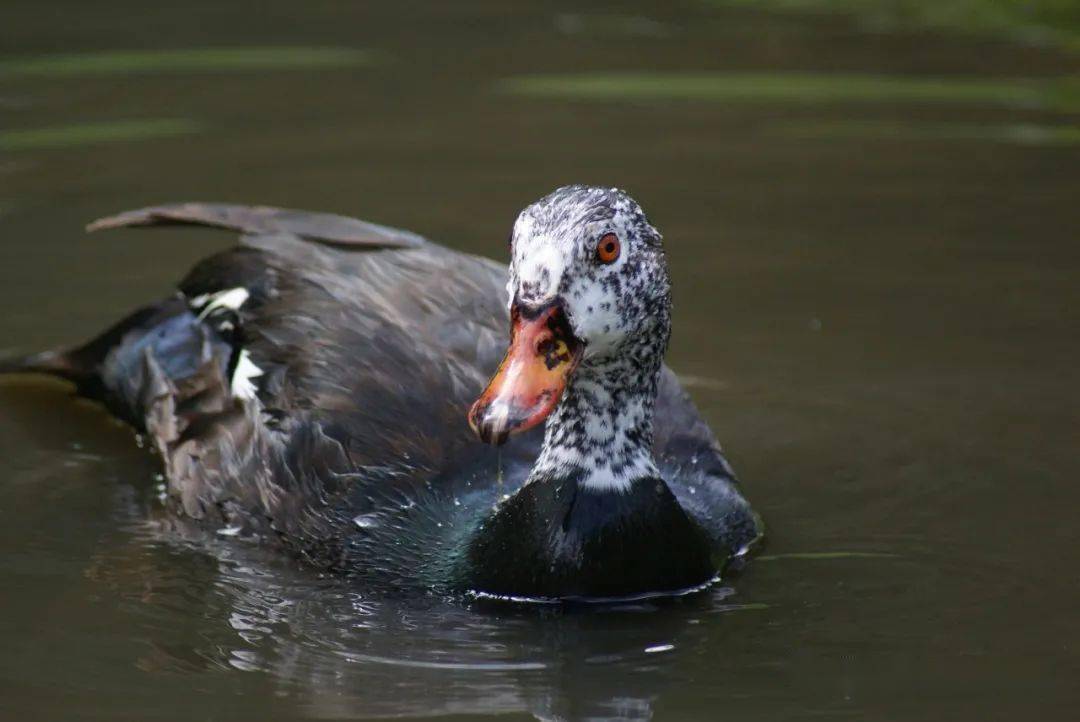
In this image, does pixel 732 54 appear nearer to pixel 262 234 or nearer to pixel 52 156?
pixel 52 156

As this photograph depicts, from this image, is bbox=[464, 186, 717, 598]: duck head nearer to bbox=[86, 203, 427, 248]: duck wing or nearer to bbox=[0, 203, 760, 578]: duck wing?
bbox=[0, 203, 760, 578]: duck wing

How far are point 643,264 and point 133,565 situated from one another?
1822 millimetres

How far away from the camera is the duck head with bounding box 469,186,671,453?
503 cm

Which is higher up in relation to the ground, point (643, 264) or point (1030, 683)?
point (643, 264)

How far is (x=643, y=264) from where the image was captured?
5285mm

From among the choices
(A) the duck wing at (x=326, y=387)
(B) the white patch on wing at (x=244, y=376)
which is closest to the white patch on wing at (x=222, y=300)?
(A) the duck wing at (x=326, y=387)

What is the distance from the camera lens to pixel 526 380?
198 inches

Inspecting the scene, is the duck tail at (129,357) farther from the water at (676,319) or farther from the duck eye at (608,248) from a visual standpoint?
the duck eye at (608,248)

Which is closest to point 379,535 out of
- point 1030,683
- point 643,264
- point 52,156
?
point 643,264

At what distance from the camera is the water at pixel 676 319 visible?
5.05 m

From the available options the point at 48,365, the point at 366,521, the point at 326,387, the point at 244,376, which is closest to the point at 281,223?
the point at 244,376

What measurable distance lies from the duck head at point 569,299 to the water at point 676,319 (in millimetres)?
678

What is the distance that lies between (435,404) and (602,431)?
2.45 feet

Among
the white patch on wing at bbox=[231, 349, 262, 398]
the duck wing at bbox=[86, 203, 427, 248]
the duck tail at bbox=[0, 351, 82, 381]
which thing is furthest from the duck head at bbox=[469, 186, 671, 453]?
the duck tail at bbox=[0, 351, 82, 381]
